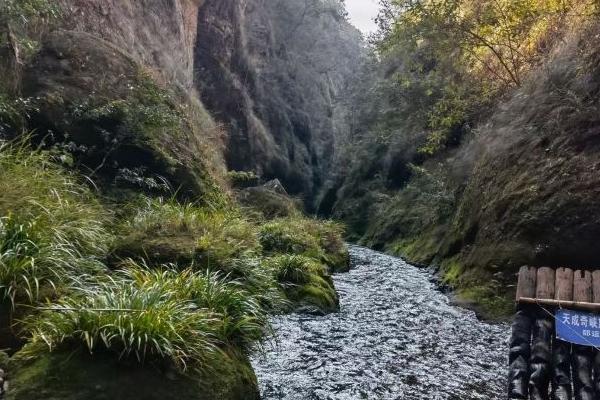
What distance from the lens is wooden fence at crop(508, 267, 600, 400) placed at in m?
4.86

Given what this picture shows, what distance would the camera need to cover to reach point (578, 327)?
16.9ft

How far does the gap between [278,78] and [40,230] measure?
38.3 meters

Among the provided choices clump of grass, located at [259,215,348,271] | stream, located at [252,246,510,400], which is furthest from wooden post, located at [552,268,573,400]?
clump of grass, located at [259,215,348,271]

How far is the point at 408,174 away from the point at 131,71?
1860 cm

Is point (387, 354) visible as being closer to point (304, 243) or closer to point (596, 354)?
point (596, 354)

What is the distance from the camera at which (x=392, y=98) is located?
1134 inches

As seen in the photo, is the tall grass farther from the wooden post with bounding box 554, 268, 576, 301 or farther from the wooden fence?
the wooden post with bounding box 554, 268, 576, 301

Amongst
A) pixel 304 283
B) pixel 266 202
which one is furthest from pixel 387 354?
pixel 266 202

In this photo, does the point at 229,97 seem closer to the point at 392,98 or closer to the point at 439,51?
the point at 392,98

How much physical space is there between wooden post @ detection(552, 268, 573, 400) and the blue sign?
0.12 metres

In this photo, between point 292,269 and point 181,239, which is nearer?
point 181,239

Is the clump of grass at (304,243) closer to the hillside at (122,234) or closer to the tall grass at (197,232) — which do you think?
the hillside at (122,234)

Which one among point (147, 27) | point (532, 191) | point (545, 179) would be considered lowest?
point (532, 191)

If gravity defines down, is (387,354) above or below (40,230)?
below
